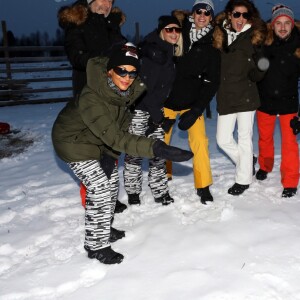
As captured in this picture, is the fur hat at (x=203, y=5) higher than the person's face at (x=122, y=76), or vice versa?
the fur hat at (x=203, y=5)

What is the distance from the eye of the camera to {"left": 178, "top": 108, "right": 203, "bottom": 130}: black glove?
13.3ft

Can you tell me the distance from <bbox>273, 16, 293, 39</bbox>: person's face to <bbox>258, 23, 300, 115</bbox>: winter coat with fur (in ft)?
0.15

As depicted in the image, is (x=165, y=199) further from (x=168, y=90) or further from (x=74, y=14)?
(x=74, y=14)

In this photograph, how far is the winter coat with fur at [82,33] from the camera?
375 cm

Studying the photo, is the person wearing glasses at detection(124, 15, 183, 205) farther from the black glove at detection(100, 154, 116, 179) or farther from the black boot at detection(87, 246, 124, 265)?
the black boot at detection(87, 246, 124, 265)

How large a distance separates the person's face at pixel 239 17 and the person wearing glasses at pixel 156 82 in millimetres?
554

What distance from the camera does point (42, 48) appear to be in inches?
501

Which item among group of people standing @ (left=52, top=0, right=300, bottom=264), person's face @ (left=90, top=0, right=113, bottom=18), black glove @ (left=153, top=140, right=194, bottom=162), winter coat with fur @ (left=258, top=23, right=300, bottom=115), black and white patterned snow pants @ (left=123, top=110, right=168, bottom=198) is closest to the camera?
black glove @ (left=153, top=140, right=194, bottom=162)

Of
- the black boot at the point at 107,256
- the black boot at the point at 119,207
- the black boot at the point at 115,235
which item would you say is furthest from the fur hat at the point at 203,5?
the black boot at the point at 107,256

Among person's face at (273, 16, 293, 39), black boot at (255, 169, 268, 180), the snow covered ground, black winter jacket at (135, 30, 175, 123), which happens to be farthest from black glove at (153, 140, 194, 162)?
black boot at (255, 169, 268, 180)

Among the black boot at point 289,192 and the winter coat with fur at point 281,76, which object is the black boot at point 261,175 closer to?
the black boot at point 289,192

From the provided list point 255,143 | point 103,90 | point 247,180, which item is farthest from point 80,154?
point 255,143

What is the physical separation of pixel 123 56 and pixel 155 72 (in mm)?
768

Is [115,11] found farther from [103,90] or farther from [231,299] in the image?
[231,299]
